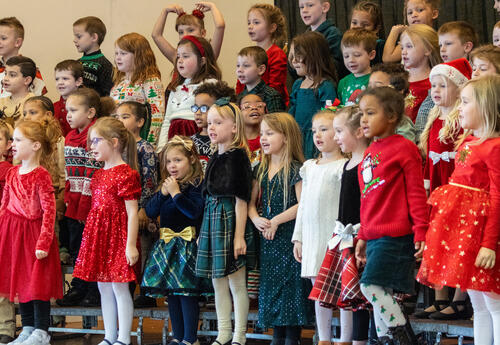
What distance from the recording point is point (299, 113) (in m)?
5.23

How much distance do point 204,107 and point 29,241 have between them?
137 centimetres

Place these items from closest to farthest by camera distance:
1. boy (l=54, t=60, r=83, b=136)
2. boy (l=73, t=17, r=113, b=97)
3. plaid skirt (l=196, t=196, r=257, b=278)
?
plaid skirt (l=196, t=196, r=257, b=278) < boy (l=54, t=60, r=83, b=136) < boy (l=73, t=17, r=113, b=97)

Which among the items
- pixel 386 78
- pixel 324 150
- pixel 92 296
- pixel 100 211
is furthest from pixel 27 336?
pixel 386 78

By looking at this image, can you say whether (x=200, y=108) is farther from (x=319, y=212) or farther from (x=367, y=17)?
(x=367, y=17)

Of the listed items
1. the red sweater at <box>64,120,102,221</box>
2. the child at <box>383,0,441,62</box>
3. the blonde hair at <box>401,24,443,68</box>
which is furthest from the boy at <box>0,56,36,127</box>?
the blonde hair at <box>401,24,443,68</box>

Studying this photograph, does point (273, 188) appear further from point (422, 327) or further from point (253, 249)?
point (422, 327)

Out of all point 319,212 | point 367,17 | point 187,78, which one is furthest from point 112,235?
point 367,17

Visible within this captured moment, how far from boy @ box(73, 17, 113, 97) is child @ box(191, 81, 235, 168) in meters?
1.44

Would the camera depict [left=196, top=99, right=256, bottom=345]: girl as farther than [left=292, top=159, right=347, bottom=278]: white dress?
Yes

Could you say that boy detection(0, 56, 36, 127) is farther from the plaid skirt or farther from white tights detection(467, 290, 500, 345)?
white tights detection(467, 290, 500, 345)

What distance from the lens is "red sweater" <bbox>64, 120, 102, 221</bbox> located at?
5246 mm

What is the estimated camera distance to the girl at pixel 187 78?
18.1ft

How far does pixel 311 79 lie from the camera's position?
5246 millimetres

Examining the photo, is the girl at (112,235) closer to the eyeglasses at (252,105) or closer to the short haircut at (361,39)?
the eyeglasses at (252,105)
